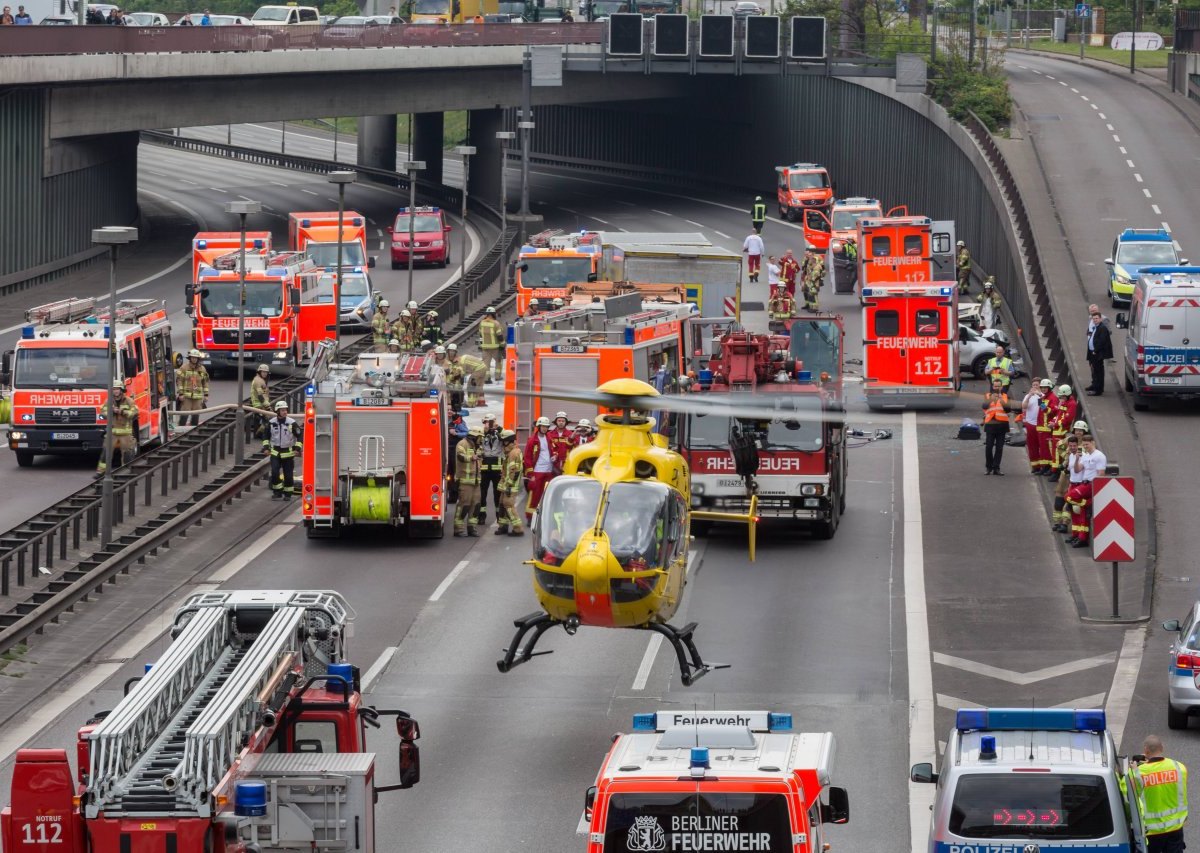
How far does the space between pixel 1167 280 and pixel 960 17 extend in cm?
6936

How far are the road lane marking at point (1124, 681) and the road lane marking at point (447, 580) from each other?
30.7ft

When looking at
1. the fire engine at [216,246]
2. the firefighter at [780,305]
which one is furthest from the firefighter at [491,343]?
the fire engine at [216,246]

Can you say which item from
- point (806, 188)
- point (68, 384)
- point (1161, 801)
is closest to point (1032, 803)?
point (1161, 801)

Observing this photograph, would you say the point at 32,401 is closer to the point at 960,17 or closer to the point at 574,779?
the point at 574,779

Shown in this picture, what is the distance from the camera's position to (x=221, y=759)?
1562cm

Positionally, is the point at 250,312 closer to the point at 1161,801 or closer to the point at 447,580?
the point at 447,580

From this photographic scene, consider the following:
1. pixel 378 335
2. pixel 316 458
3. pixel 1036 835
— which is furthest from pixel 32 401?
pixel 1036 835

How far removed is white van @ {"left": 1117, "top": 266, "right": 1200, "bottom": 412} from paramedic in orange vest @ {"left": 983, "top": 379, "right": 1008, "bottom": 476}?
3.31 m

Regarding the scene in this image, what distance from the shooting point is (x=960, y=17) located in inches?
4220

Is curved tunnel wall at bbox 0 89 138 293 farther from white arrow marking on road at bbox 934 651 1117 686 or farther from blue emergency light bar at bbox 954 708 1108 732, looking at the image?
blue emergency light bar at bbox 954 708 1108 732

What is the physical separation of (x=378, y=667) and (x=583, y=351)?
11.4 meters

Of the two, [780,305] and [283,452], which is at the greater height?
[780,305]

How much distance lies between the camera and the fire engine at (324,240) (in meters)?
59.7

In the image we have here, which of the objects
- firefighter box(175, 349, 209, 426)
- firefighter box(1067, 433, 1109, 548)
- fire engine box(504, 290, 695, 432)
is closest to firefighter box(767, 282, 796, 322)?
fire engine box(504, 290, 695, 432)
